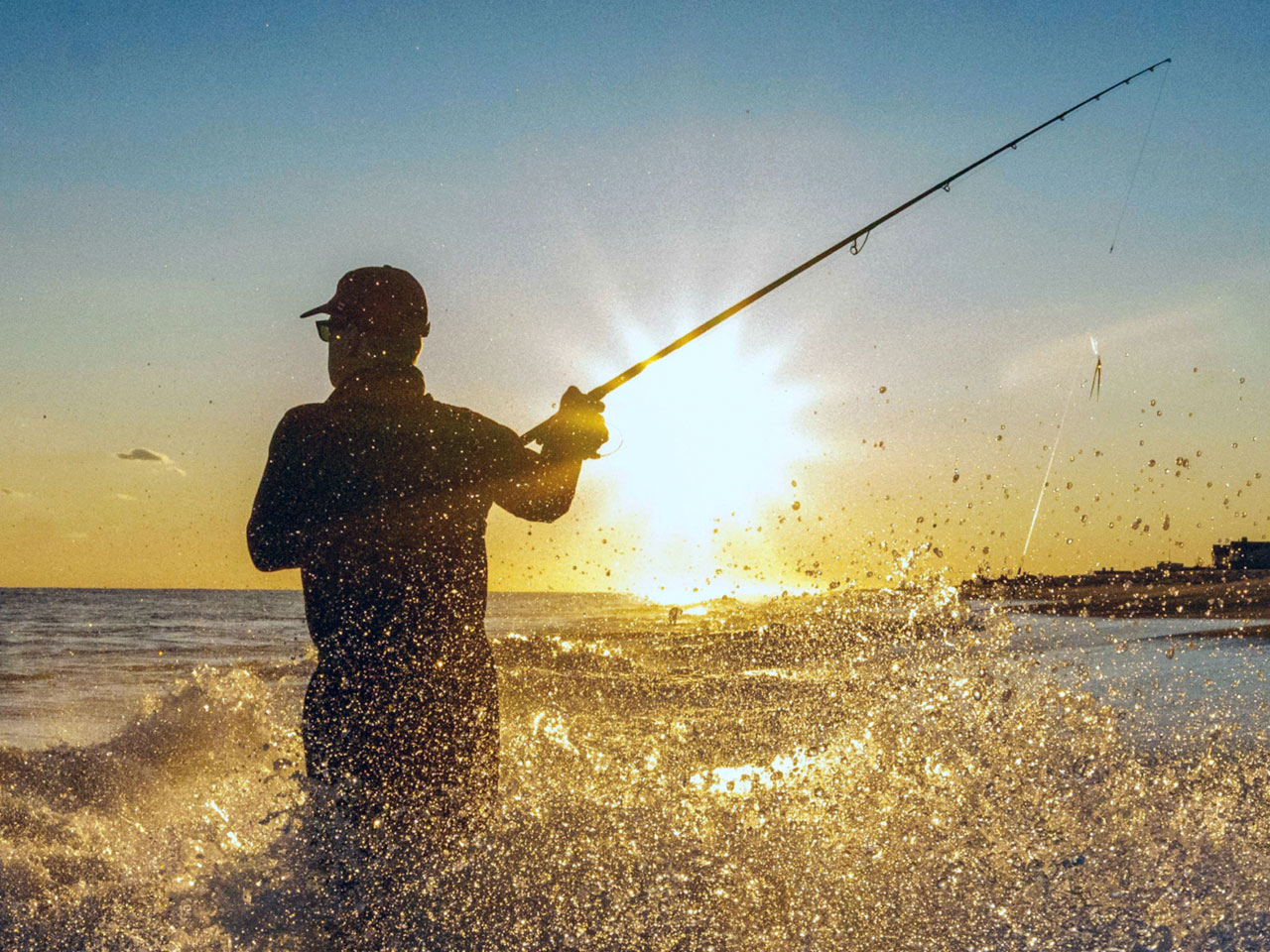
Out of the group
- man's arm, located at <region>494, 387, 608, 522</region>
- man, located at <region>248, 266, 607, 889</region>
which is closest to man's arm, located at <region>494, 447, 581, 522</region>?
man's arm, located at <region>494, 387, 608, 522</region>

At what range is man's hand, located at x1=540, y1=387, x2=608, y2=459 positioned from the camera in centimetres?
300

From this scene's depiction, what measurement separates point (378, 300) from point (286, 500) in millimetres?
592

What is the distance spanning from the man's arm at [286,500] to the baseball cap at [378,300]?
0.36 meters

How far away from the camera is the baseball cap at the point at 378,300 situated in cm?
268

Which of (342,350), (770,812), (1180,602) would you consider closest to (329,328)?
(342,350)

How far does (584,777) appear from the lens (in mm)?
4625

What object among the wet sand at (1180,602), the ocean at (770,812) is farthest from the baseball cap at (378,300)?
the wet sand at (1180,602)

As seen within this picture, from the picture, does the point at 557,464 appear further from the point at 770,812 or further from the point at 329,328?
the point at 770,812

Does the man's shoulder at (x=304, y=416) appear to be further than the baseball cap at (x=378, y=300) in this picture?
No

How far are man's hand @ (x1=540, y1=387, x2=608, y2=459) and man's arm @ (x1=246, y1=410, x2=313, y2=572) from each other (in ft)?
2.39

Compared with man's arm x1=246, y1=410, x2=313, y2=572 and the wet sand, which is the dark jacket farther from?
the wet sand

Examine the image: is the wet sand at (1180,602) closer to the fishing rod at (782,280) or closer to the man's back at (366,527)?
the fishing rod at (782,280)

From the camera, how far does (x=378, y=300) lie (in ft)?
8.80

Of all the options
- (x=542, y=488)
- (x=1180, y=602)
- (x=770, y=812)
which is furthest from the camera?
(x=1180, y=602)
